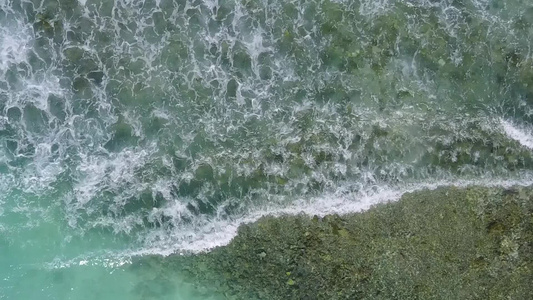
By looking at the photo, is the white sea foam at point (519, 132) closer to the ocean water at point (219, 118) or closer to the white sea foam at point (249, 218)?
the ocean water at point (219, 118)

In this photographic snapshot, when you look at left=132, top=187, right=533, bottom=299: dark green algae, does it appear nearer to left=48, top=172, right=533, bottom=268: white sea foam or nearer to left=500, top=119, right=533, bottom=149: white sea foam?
left=48, top=172, right=533, bottom=268: white sea foam

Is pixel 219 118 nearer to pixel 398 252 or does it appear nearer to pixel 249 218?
pixel 249 218

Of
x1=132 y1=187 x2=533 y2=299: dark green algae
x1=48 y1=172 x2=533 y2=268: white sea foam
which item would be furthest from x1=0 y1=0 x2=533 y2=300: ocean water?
x1=132 y1=187 x2=533 y2=299: dark green algae

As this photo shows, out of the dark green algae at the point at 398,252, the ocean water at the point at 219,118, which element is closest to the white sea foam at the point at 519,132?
the ocean water at the point at 219,118

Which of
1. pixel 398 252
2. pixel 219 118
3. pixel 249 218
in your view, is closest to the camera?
pixel 398 252

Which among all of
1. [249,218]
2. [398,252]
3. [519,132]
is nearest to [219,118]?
[249,218]

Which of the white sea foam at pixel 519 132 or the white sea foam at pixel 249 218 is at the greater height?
the white sea foam at pixel 519 132
